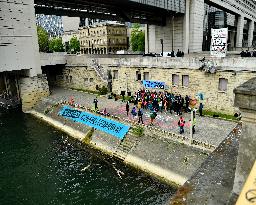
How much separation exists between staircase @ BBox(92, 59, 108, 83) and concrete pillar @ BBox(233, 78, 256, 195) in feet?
113

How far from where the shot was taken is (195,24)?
181 ft

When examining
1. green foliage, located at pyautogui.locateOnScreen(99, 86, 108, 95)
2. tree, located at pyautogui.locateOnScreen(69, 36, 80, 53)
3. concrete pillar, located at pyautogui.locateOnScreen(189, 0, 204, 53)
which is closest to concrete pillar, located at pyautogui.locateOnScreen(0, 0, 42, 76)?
green foliage, located at pyautogui.locateOnScreen(99, 86, 108, 95)

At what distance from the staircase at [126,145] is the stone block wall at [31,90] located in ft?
70.5

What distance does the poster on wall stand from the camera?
2615cm

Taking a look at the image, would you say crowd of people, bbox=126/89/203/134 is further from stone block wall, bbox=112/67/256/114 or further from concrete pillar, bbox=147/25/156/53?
concrete pillar, bbox=147/25/156/53

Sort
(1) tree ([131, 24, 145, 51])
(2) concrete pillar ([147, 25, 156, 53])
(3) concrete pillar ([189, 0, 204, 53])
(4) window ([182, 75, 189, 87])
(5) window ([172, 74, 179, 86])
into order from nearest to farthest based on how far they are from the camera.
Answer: (4) window ([182, 75, 189, 87]) → (5) window ([172, 74, 179, 86]) → (3) concrete pillar ([189, 0, 204, 53]) → (2) concrete pillar ([147, 25, 156, 53]) → (1) tree ([131, 24, 145, 51])

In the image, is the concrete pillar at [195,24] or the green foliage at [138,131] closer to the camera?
the green foliage at [138,131]

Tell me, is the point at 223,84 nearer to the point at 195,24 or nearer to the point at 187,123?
the point at 187,123

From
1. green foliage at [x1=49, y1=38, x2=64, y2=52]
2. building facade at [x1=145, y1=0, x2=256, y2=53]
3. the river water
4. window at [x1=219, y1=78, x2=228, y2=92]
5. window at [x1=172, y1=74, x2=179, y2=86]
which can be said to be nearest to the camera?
the river water

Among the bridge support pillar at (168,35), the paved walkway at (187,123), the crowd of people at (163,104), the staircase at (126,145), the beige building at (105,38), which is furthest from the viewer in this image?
the beige building at (105,38)

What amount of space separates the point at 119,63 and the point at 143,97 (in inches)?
343

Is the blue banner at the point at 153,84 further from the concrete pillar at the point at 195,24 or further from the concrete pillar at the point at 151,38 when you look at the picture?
the concrete pillar at the point at 151,38

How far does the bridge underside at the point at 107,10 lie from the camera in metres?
44.6

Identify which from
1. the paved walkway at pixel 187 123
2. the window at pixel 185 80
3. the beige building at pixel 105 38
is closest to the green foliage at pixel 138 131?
the paved walkway at pixel 187 123
